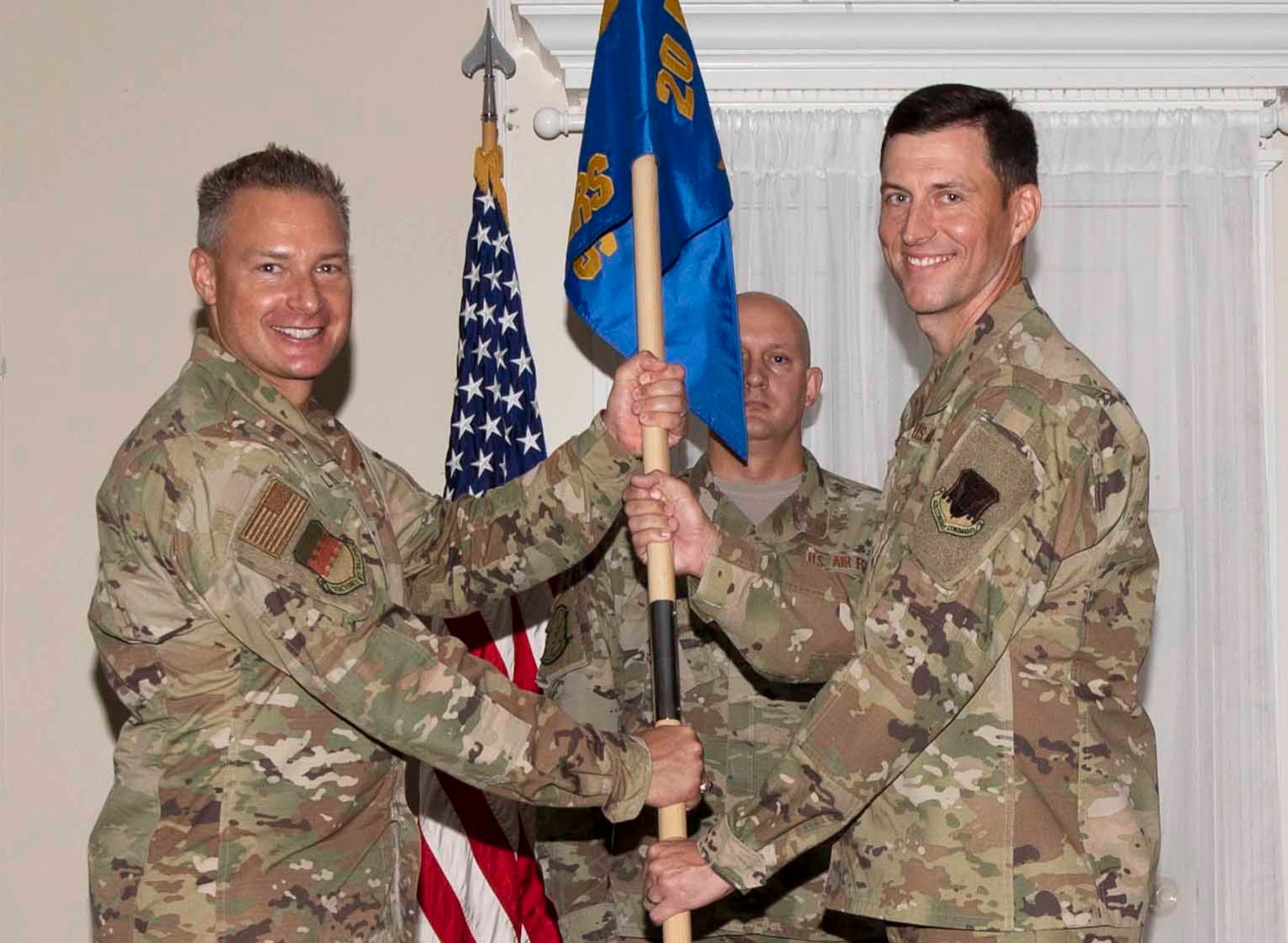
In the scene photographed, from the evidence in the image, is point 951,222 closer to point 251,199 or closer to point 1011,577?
point 1011,577

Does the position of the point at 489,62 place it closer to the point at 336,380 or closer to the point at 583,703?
the point at 336,380

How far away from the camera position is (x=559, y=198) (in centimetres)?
441

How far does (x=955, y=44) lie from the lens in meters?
4.27

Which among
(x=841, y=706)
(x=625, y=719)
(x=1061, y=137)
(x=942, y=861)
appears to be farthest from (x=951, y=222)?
(x=1061, y=137)

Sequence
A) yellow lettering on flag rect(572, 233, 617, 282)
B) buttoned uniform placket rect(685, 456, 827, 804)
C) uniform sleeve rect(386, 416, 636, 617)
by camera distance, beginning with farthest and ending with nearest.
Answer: buttoned uniform placket rect(685, 456, 827, 804)
yellow lettering on flag rect(572, 233, 617, 282)
uniform sleeve rect(386, 416, 636, 617)

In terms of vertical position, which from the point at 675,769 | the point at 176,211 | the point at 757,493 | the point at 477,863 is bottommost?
the point at 477,863

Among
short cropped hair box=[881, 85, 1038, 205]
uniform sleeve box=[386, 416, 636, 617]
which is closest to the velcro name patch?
uniform sleeve box=[386, 416, 636, 617]

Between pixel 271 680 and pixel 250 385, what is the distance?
0.51 meters

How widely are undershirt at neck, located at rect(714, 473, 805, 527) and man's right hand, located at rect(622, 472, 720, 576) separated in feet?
2.95

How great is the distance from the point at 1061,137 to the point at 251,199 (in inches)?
97.5

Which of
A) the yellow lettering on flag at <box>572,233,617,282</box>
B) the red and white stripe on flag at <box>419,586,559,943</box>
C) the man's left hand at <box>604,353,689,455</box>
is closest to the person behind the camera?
the man's left hand at <box>604,353,689,455</box>

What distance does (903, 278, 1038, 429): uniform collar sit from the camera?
2.53 m

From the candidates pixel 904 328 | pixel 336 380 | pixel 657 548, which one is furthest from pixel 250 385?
pixel 904 328

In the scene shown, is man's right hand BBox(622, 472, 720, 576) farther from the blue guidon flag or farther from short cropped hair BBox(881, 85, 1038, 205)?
short cropped hair BBox(881, 85, 1038, 205)
